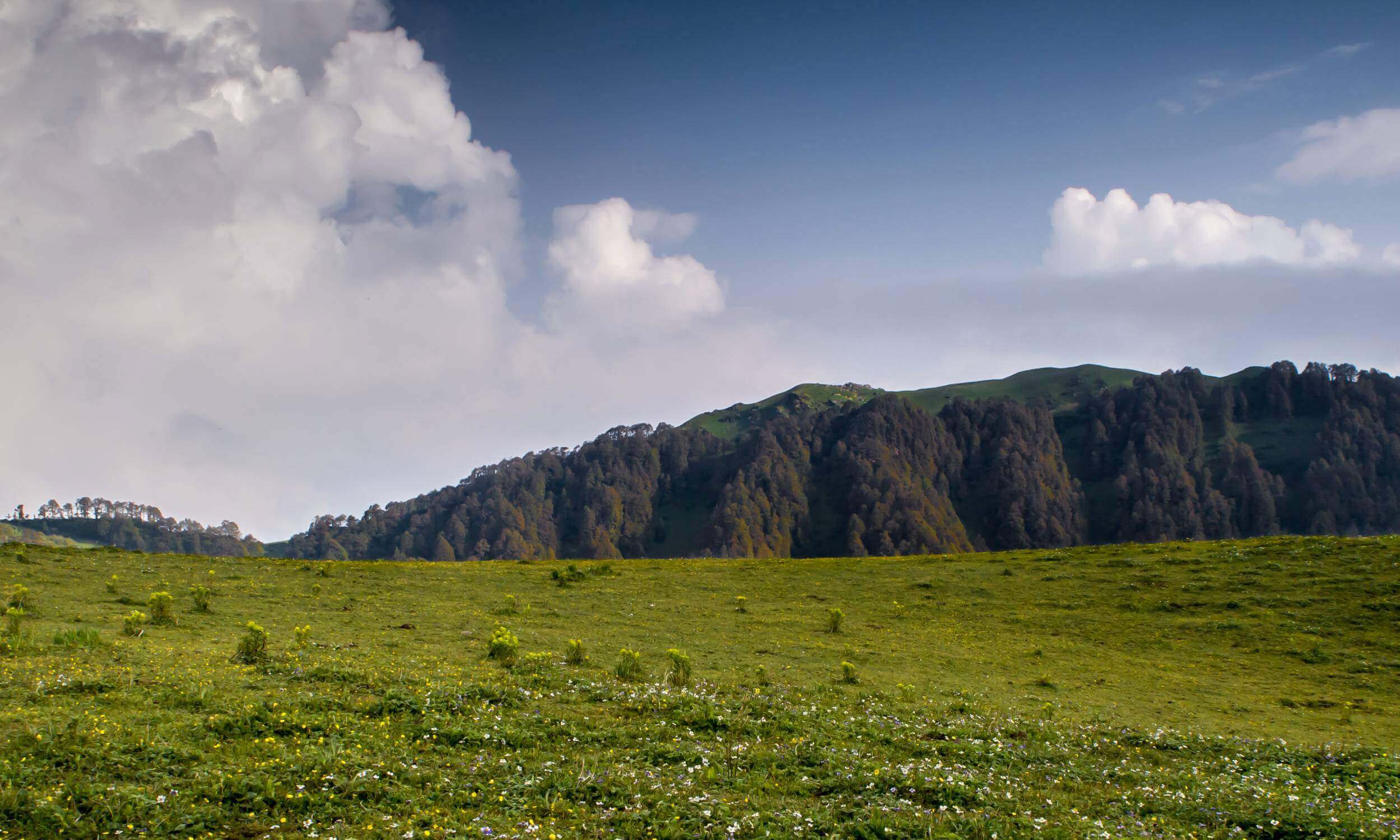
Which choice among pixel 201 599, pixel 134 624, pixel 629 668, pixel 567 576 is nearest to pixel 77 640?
pixel 134 624

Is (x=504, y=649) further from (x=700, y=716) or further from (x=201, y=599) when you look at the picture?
(x=201, y=599)

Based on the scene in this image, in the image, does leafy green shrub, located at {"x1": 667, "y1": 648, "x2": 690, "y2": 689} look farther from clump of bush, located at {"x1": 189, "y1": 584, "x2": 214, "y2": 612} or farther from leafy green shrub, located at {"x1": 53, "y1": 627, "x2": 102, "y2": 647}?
clump of bush, located at {"x1": 189, "y1": 584, "x2": 214, "y2": 612}

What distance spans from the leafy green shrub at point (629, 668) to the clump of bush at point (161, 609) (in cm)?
1724

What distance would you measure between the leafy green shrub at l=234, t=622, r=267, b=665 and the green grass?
0.48 metres

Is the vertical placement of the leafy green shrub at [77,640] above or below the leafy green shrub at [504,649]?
above

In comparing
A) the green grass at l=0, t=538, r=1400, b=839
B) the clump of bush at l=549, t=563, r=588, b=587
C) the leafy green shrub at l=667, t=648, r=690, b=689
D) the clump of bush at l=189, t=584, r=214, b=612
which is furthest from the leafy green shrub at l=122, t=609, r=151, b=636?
the clump of bush at l=549, t=563, r=588, b=587

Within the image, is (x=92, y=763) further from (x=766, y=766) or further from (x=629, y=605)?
(x=629, y=605)

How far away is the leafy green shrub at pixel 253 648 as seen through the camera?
19703 mm

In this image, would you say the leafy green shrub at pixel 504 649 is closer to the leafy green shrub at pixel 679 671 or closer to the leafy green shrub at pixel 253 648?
the leafy green shrub at pixel 679 671

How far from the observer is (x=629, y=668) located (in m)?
21.6

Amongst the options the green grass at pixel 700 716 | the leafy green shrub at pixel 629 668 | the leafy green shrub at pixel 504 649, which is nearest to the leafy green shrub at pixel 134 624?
the green grass at pixel 700 716

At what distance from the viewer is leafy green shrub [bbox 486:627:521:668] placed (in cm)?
2239

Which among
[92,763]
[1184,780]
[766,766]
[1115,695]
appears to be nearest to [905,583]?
[1115,695]

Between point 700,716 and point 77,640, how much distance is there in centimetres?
1742
